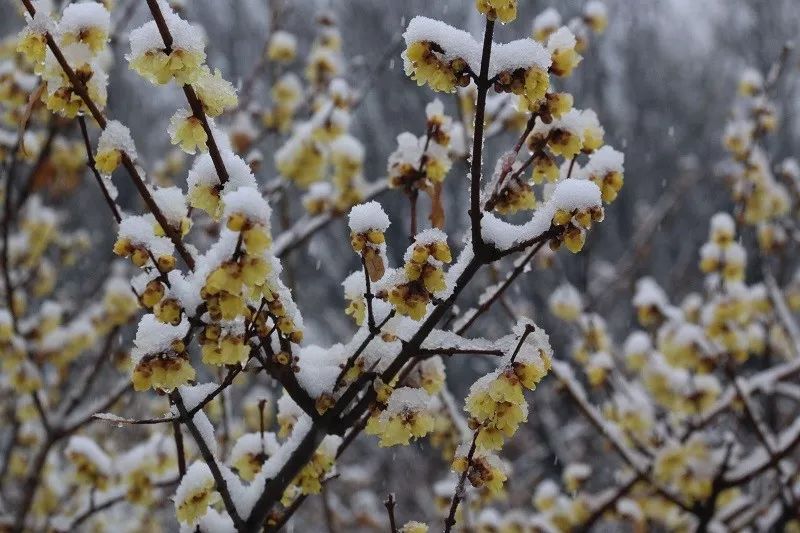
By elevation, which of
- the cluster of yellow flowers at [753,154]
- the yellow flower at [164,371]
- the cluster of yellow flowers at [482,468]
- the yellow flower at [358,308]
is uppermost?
the cluster of yellow flowers at [753,154]

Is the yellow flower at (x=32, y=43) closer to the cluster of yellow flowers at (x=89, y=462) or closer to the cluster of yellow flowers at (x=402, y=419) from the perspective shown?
the cluster of yellow flowers at (x=402, y=419)

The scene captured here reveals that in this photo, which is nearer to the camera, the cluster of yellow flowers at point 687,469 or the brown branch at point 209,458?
the brown branch at point 209,458

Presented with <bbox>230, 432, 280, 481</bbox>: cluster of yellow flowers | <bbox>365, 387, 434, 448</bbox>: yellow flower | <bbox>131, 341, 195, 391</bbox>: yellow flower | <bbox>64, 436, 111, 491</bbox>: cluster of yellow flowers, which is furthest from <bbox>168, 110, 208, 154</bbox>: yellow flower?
<bbox>64, 436, 111, 491</bbox>: cluster of yellow flowers

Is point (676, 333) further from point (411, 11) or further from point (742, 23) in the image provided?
point (742, 23)

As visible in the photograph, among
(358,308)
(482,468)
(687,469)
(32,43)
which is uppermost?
(32,43)

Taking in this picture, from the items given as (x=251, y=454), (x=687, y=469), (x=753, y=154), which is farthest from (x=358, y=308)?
(x=753, y=154)

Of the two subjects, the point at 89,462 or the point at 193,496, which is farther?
the point at 89,462

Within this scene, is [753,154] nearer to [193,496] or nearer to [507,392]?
[507,392]

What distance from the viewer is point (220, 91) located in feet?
4.66

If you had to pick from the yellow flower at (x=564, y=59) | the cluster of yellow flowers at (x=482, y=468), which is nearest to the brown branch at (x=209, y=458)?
the cluster of yellow flowers at (x=482, y=468)

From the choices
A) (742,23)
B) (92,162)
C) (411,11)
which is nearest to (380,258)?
(92,162)

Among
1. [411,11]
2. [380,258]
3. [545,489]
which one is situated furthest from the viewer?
[411,11]

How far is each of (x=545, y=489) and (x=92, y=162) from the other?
334 cm

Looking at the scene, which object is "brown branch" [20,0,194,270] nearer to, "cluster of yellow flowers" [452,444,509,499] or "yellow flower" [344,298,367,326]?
"yellow flower" [344,298,367,326]
